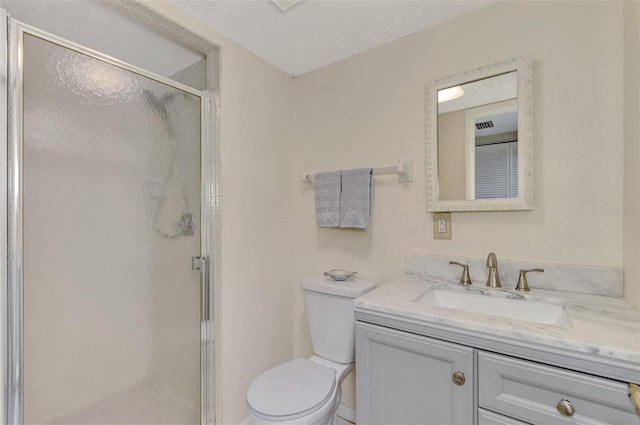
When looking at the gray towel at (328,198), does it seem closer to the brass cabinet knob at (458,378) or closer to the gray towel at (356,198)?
the gray towel at (356,198)

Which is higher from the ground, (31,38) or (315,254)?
(31,38)

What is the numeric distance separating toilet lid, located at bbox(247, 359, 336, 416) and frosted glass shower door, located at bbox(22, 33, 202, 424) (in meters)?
0.45

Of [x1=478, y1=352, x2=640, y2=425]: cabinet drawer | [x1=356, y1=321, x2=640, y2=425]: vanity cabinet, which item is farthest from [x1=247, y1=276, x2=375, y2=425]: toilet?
Result: [x1=478, y1=352, x2=640, y2=425]: cabinet drawer

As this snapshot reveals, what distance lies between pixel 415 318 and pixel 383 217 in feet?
2.30

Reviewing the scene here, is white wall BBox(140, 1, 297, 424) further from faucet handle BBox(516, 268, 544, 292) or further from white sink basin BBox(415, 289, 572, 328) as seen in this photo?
faucet handle BBox(516, 268, 544, 292)

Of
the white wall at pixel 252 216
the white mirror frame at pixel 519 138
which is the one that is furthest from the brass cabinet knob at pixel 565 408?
the white wall at pixel 252 216

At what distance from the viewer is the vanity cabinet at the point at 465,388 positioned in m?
0.74

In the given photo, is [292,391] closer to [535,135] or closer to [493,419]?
[493,419]

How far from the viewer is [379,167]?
5.25ft

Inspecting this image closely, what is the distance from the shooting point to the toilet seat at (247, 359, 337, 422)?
3.67 feet

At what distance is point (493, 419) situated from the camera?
85 centimetres

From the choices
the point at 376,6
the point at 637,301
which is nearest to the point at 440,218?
the point at 637,301

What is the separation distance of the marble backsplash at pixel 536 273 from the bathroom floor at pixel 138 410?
52.1 inches

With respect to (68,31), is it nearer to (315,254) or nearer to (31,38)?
(31,38)
